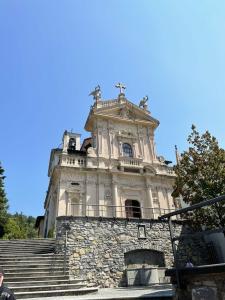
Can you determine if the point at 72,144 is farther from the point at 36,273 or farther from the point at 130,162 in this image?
the point at 36,273

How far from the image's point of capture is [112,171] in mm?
23547

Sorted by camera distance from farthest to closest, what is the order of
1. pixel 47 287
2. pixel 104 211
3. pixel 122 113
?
pixel 122 113
pixel 104 211
pixel 47 287

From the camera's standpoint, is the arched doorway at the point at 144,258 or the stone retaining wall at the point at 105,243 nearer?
the stone retaining wall at the point at 105,243

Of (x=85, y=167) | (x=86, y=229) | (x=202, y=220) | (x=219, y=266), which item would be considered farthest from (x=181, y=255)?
(x=219, y=266)

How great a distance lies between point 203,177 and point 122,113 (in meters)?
15.9

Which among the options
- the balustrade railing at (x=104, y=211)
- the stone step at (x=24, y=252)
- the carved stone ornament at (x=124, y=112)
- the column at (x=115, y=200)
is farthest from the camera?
the carved stone ornament at (x=124, y=112)

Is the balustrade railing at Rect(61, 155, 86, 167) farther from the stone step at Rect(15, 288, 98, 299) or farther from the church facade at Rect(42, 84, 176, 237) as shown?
the stone step at Rect(15, 288, 98, 299)

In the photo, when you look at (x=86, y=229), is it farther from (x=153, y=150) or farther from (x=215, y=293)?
(x=153, y=150)

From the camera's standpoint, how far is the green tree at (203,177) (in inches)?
534

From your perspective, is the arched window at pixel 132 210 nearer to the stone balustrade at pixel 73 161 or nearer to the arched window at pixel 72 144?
the stone balustrade at pixel 73 161

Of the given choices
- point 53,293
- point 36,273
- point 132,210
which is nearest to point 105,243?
point 36,273

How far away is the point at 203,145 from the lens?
15.5m

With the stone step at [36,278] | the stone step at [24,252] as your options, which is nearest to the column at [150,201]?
the stone step at [24,252]

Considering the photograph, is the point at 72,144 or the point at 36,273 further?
the point at 72,144
